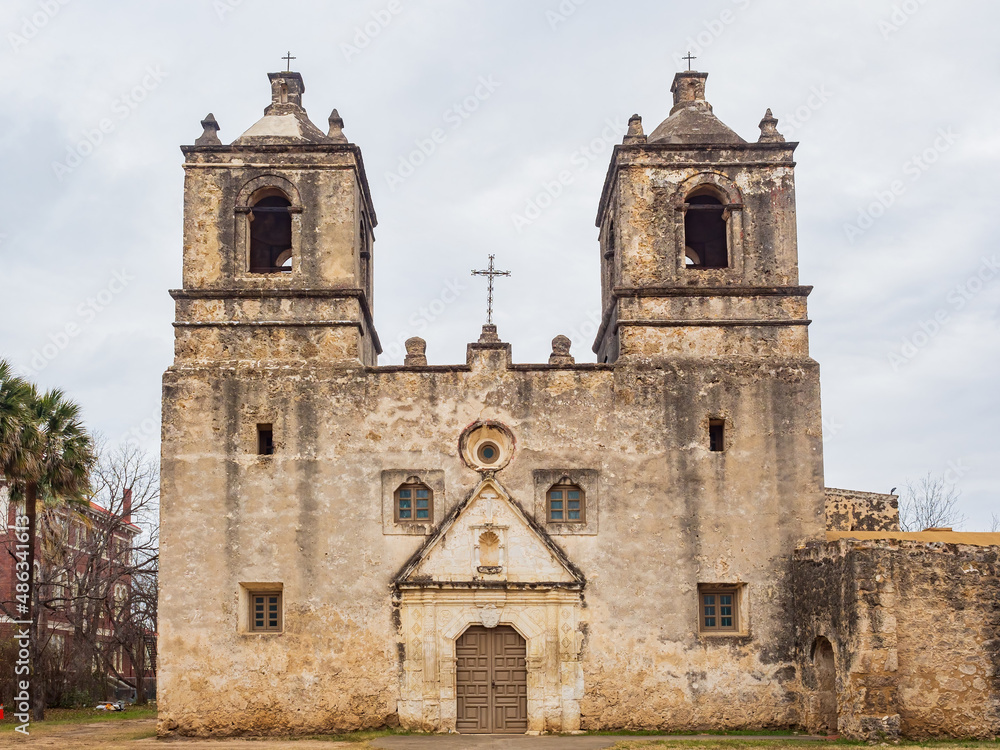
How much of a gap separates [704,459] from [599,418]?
207 centimetres

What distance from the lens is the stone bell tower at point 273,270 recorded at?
19.8 m

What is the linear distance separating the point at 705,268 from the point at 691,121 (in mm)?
3248

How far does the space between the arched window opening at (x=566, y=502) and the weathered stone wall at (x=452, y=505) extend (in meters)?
0.39

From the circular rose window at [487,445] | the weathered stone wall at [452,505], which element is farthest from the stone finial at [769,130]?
the circular rose window at [487,445]

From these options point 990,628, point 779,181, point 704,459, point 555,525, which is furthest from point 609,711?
point 779,181

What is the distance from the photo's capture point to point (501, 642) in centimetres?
1859

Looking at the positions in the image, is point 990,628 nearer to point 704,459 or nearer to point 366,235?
point 704,459

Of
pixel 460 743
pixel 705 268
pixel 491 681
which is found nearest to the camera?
pixel 460 743

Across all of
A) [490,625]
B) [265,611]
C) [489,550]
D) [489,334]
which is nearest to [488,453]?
[489,550]

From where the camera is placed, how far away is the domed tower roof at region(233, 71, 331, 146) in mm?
20844

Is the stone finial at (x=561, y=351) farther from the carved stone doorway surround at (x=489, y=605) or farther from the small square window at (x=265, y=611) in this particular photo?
the small square window at (x=265, y=611)

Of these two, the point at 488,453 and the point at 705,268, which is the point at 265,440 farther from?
the point at 705,268

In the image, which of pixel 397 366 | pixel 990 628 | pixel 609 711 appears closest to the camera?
pixel 990 628

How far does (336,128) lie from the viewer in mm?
21047
